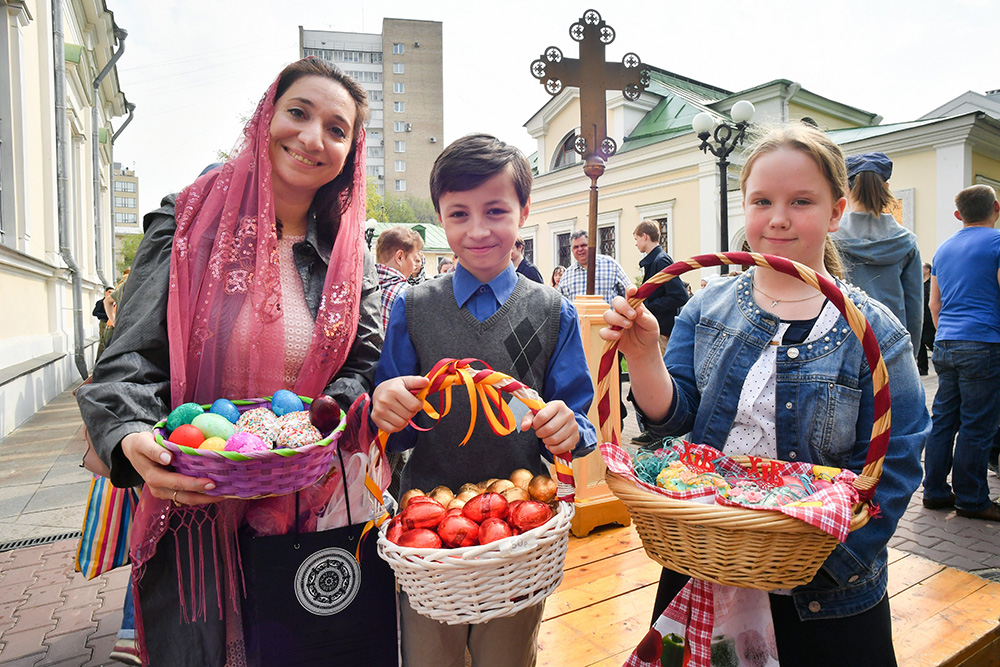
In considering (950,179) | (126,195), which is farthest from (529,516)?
(126,195)

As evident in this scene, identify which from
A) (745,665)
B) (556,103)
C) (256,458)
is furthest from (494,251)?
(556,103)

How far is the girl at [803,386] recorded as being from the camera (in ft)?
4.20

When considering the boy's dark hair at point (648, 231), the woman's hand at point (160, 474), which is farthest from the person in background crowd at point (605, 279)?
the woman's hand at point (160, 474)

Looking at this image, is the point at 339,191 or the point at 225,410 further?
the point at 339,191

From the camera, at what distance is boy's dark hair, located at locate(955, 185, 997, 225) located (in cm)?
370

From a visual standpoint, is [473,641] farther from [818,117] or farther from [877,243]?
[818,117]

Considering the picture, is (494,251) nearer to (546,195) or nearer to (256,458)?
(256,458)

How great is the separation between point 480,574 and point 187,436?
0.72m

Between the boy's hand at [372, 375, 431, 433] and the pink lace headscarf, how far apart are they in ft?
1.20

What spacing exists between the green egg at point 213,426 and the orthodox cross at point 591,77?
8.66ft

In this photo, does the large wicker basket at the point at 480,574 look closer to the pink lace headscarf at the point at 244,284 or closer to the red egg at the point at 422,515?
the red egg at the point at 422,515

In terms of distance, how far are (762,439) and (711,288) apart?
18.3 inches

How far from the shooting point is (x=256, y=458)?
3.82 ft

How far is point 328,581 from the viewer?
136cm
